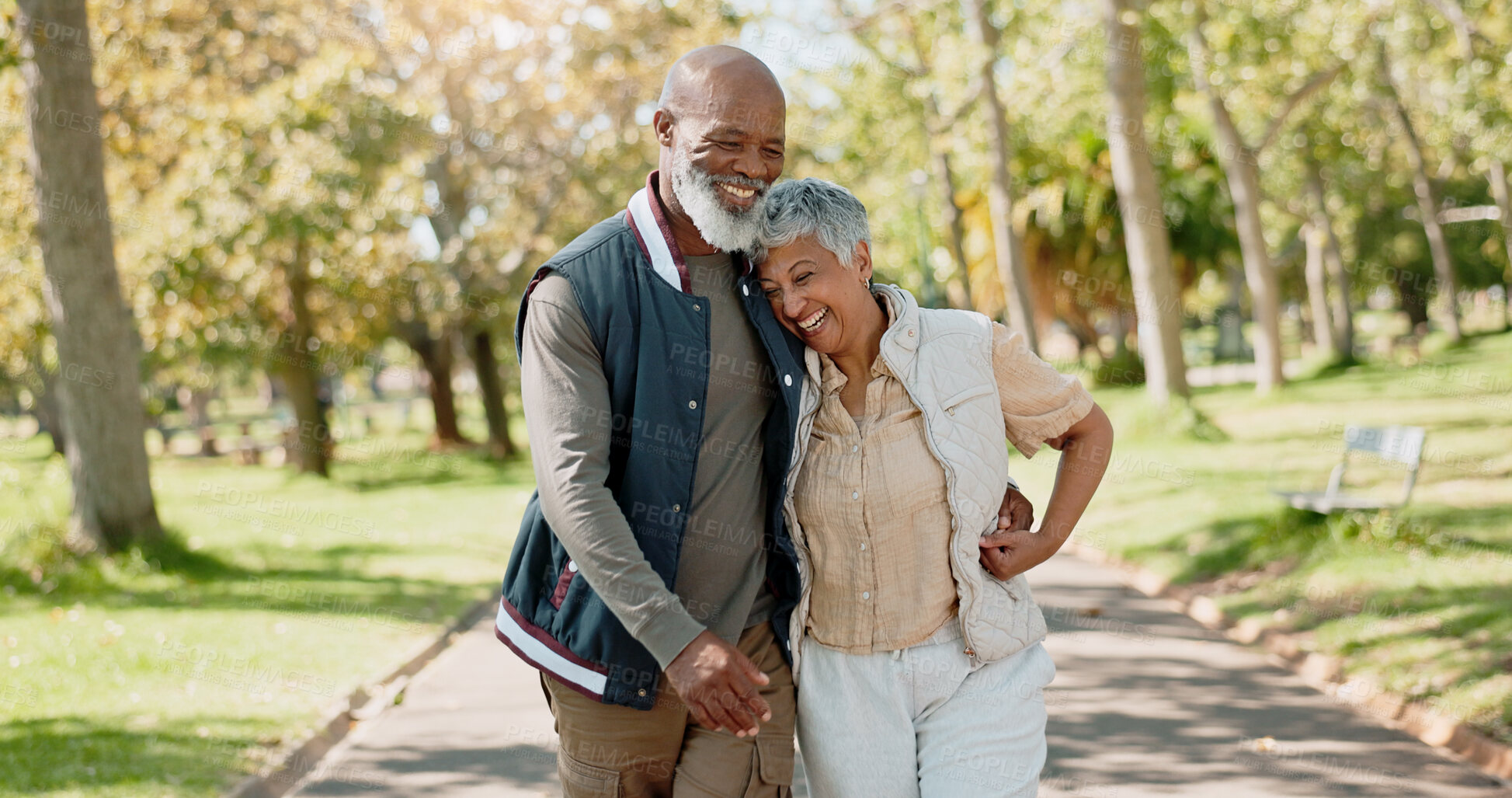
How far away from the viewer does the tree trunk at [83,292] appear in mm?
9773

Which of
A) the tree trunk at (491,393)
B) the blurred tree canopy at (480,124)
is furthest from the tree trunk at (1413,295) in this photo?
the tree trunk at (491,393)

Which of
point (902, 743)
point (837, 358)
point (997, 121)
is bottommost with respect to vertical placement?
point (902, 743)

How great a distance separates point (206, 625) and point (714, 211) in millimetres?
7223

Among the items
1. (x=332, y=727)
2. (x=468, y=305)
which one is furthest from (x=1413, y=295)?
(x=332, y=727)

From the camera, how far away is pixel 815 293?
9.08 feet

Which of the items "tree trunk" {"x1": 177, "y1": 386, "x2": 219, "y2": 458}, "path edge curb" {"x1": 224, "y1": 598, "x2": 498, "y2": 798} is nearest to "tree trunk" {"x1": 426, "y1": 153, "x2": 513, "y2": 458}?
"tree trunk" {"x1": 177, "y1": 386, "x2": 219, "y2": 458}

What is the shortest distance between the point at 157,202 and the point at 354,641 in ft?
44.5

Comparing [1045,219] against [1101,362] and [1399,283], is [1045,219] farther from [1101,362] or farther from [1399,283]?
[1399,283]

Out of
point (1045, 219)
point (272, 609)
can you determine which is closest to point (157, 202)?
point (272, 609)

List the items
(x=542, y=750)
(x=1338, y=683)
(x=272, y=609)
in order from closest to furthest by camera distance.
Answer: (x=542, y=750) < (x=1338, y=683) < (x=272, y=609)

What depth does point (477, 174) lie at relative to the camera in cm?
2391

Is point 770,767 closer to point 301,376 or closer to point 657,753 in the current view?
point 657,753

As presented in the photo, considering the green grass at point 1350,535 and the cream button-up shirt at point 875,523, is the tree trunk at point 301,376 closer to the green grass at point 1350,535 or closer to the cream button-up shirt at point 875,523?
the green grass at point 1350,535

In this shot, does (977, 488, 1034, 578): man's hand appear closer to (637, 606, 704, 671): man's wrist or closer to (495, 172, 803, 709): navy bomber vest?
(495, 172, 803, 709): navy bomber vest
